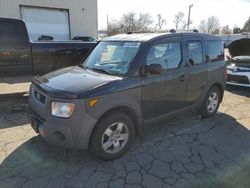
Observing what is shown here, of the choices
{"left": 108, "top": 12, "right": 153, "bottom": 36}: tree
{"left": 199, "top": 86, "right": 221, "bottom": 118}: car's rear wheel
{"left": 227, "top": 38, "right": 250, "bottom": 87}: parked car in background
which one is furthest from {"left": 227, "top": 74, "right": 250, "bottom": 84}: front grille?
{"left": 108, "top": 12, "right": 153, "bottom": 36}: tree

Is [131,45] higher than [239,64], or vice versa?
[131,45]

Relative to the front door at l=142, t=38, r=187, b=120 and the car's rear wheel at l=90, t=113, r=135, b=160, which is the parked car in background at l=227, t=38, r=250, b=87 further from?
the car's rear wheel at l=90, t=113, r=135, b=160

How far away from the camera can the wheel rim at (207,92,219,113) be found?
5287mm

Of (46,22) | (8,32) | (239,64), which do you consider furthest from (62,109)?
(46,22)

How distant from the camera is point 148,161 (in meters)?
3.57

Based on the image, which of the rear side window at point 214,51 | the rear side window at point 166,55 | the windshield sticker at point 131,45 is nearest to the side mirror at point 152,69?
the rear side window at point 166,55

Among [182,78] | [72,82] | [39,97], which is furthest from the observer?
[182,78]

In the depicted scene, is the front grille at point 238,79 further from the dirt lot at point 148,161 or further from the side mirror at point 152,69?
the side mirror at point 152,69

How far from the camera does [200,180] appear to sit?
3150 millimetres

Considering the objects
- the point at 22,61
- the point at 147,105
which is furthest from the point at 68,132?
the point at 22,61

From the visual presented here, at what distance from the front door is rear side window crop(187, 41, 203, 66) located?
276 millimetres

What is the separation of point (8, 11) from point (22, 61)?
12.7 meters

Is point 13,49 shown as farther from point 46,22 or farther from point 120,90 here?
point 46,22

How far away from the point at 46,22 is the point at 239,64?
49.4 ft
